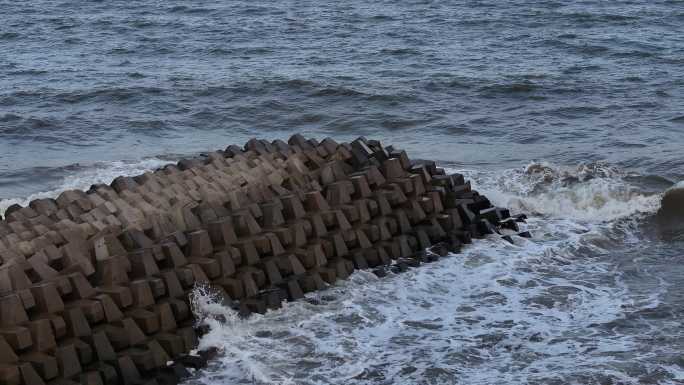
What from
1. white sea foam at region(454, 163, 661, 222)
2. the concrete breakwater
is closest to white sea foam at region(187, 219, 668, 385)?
the concrete breakwater

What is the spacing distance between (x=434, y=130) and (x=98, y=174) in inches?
217

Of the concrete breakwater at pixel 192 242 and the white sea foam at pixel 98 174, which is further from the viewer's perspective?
the white sea foam at pixel 98 174

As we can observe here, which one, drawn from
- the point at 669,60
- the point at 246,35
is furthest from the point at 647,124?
the point at 246,35

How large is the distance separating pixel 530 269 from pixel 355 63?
12.3 meters

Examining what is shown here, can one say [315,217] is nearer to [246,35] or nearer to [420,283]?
[420,283]

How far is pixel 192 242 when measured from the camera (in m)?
8.72

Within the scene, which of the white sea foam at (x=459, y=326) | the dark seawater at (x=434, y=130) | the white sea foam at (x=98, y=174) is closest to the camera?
the white sea foam at (x=459, y=326)

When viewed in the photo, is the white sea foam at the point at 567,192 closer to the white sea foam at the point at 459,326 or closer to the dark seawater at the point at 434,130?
the dark seawater at the point at 434,130

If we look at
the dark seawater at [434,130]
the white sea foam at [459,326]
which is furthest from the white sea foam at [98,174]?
the white sea foam at [459,326]

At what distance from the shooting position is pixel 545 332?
A: 27.9 feet

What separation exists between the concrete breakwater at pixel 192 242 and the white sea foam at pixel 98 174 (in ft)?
9.27

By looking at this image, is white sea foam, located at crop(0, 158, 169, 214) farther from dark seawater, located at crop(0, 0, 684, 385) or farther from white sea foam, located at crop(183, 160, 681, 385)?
white sea foam, located at crop(183, 160, 681, 385)

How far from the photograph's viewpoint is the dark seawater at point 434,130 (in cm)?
822

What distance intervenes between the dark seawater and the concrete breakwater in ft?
1.16
